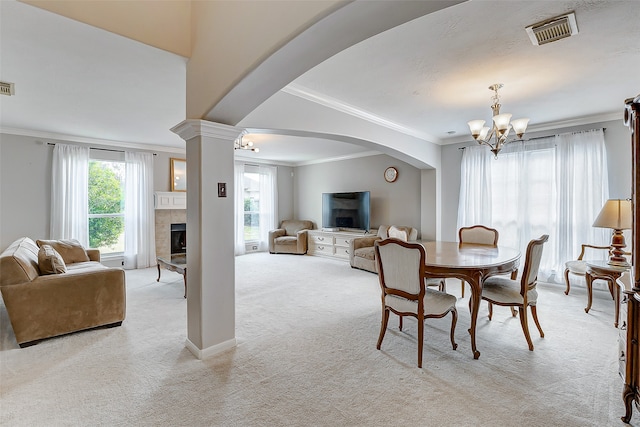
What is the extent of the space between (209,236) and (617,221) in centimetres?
419

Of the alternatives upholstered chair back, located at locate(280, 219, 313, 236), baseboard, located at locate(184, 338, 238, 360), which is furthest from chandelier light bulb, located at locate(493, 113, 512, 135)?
upholstered chair back, located at locate(280, 219, 313, 236)

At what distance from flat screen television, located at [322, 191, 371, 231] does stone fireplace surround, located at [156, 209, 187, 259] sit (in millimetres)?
3480

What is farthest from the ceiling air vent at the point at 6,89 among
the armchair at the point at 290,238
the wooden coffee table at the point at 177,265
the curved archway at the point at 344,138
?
the armchair at the point at 290,238

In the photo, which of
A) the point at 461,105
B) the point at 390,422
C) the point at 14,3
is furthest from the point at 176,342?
the point at 461,105

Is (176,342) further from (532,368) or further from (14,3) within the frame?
(532,368)

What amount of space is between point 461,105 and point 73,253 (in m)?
5.81

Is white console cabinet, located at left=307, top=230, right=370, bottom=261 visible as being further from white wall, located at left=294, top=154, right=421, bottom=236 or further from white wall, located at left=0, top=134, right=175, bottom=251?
white wall, located at left=0, top=134, right=175, bottom=251

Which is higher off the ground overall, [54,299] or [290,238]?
[290,238]

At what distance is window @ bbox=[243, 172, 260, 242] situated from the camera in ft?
25.3

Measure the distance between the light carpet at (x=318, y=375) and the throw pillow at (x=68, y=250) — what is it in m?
0.94

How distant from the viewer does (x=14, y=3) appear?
171 centimetres

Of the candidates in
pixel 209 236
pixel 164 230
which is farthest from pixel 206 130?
pixel 164 230

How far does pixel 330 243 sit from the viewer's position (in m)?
6.88

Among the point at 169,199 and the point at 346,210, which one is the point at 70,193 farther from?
the point at 346,210
